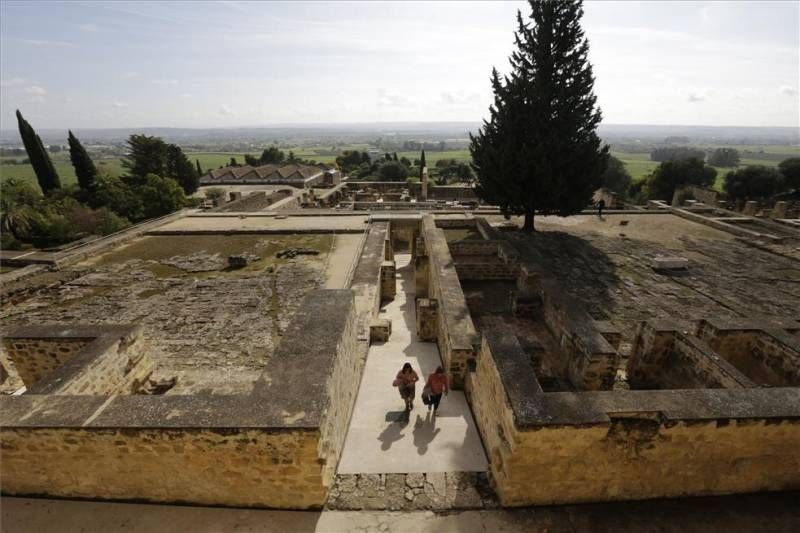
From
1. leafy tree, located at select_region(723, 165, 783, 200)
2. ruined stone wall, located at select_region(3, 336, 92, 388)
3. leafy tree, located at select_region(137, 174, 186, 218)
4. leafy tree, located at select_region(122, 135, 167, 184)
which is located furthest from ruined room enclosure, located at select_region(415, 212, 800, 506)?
leafy tree, located at select_region(723, 165, 783, 200)

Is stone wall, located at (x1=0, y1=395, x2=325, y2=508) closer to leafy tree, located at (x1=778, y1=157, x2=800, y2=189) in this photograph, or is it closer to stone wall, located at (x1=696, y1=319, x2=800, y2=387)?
stone wall, located at (x1=696, y1=319, x2=800, y2=387)

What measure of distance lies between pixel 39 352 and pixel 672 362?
11663mm

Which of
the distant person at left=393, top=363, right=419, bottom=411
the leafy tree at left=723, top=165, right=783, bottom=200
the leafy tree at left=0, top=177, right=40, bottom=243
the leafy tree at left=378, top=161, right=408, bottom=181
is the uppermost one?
the leafy tree at left=378, top=161, right=408, bottom=181

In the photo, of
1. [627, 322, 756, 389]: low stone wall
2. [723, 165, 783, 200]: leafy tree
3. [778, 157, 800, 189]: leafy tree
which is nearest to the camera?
[627, 322, 756, 389]: low stone wall

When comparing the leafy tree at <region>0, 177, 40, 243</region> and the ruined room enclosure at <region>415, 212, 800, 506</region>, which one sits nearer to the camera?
the ruined room enclosure at <region>415, 212, 800, 506</region>

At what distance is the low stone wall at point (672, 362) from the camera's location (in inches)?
237

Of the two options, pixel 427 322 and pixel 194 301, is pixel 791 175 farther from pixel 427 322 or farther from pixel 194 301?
pixel 194 301

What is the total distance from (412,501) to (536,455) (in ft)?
5.46

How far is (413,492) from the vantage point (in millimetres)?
4645

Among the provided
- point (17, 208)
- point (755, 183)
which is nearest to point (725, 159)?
point (755, 183)

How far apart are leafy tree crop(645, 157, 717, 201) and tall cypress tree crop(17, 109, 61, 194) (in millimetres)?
64723

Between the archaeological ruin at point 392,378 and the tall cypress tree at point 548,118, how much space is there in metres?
3.64

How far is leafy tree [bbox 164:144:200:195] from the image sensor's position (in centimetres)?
A: 4111

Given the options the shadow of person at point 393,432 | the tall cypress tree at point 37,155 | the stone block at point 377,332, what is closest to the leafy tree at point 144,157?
the tall cypress tree at point 37,155
